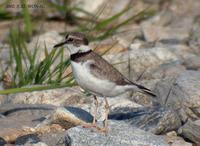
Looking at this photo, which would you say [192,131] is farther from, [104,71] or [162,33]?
[162,33]

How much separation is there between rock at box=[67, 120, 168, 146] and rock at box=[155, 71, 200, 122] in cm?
83

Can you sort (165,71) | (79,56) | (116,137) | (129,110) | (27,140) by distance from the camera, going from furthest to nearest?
1. (165,71)
2. (129,110)
3. (79,56)
4. (27,140)
5. (116,137)

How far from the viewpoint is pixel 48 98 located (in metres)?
7.84

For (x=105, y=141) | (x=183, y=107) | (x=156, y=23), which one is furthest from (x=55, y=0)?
(x=105, y=141)

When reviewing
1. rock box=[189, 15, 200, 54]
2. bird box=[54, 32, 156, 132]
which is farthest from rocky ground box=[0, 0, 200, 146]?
bird box=[54, 32, 156, 132]

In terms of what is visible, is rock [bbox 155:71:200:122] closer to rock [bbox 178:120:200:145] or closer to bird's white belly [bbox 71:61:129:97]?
rock [bbox 178:120:200:145]

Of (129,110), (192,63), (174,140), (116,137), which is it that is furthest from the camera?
(192,63)

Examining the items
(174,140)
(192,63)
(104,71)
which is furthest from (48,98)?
(192,63)

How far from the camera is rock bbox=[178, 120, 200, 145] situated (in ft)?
21.2

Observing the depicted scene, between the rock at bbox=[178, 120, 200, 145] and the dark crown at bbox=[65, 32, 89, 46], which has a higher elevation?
the dark crown at bbox=[65, 32, 89, 46]

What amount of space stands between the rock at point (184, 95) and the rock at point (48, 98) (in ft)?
3.24

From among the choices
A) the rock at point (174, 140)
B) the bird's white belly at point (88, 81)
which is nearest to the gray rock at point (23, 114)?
the bird's white belly at point (88, 81)

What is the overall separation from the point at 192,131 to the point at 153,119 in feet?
1.48

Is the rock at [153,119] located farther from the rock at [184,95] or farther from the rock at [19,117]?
the rock at [19,117]
